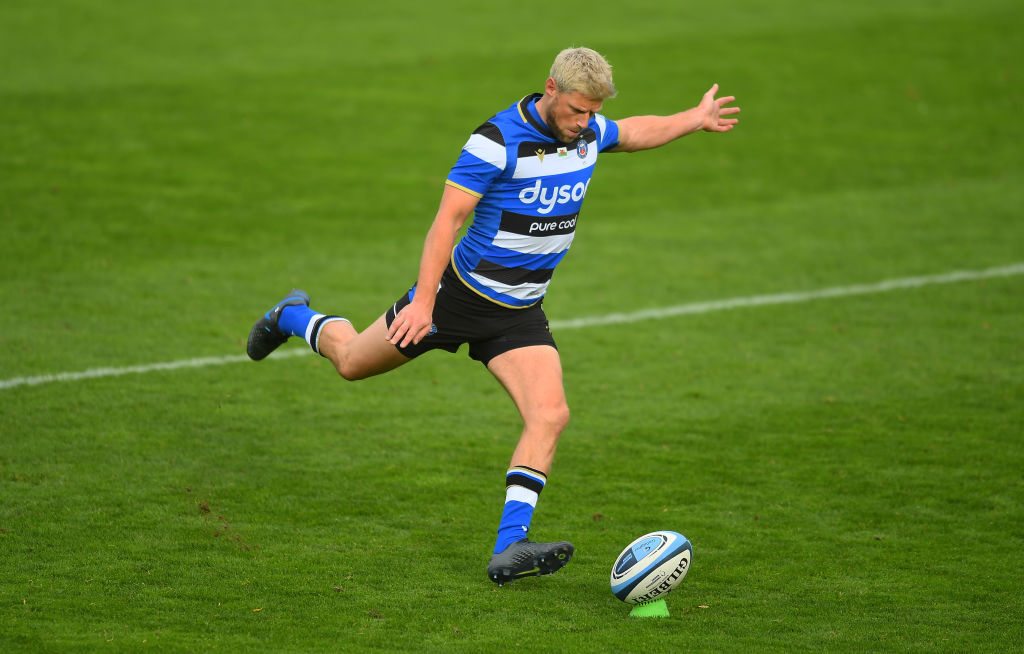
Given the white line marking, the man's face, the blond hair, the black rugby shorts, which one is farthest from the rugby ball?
the white line marking

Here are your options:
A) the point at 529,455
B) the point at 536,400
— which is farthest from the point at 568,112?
the point at 529,455

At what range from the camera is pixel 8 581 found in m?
5.12

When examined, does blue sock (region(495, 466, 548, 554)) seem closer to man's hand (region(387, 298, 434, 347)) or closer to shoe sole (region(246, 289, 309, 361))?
man's hand (region(387, 298, 434, 347))

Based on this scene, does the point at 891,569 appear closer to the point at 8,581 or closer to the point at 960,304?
the point at 8,581

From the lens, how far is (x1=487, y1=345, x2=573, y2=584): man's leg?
17.0ft

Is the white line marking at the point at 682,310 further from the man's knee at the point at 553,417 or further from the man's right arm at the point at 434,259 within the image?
the man's knee at the point at 553,417

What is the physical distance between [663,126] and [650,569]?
7.51 ft

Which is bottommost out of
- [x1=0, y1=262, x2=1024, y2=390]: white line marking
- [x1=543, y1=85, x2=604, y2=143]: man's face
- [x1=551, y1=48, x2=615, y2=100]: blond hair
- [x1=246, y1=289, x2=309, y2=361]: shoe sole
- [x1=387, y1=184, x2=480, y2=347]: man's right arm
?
[x1=0, y1=262, x2=1024, y2=390]: white line marking

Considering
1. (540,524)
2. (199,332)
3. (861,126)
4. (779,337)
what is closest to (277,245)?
(199,332)

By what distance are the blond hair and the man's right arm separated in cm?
64

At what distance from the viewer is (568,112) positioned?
17.3 ft

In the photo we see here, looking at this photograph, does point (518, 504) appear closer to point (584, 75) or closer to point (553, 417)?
point (553, 417)

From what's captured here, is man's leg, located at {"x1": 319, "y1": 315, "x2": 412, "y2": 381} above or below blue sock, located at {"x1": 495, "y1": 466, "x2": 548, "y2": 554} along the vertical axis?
above

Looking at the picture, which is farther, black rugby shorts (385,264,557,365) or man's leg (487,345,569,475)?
black rugby shorts (385,264,557,365)
